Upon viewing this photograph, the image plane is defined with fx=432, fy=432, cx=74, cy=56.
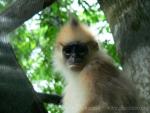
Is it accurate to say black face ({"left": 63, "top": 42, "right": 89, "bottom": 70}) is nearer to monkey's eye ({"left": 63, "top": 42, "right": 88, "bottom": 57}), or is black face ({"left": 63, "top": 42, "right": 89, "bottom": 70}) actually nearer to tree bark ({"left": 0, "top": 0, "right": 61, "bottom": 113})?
monkey's eye ({"left": 63, "top": 42, "right": 88, "bottom": 57})

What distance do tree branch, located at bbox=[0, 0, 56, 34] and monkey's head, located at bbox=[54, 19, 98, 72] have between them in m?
0.51

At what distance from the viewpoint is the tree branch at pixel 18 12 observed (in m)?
2.90

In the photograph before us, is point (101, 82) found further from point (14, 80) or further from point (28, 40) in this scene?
point (28, 40)

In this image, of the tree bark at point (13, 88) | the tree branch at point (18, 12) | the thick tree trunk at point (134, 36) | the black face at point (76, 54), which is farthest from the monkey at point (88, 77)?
the tree bark at point (13, 88)

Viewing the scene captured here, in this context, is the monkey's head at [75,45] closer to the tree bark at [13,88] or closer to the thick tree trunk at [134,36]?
the thick tree trunk at [134,36]

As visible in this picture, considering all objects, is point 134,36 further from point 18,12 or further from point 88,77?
point 18,12

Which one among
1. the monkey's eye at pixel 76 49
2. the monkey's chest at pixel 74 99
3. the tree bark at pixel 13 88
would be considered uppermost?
the monkey's eye at pixel 76 49

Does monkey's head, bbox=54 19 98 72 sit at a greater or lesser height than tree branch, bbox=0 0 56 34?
lesser

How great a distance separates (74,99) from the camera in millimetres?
3652

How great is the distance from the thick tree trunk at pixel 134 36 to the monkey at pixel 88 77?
11 centimetres

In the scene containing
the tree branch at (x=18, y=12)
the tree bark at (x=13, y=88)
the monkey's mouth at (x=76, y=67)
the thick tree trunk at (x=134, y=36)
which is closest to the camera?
the tree bark at (x=13, y=88)

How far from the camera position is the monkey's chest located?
345cm

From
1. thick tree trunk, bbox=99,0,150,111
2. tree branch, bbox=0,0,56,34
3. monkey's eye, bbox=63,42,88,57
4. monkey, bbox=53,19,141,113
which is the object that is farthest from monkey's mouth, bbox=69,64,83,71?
tree branch, bbox=0,0,56,34

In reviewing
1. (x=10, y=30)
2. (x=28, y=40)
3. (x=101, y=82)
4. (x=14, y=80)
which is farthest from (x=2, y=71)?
(x=28, y=40)
